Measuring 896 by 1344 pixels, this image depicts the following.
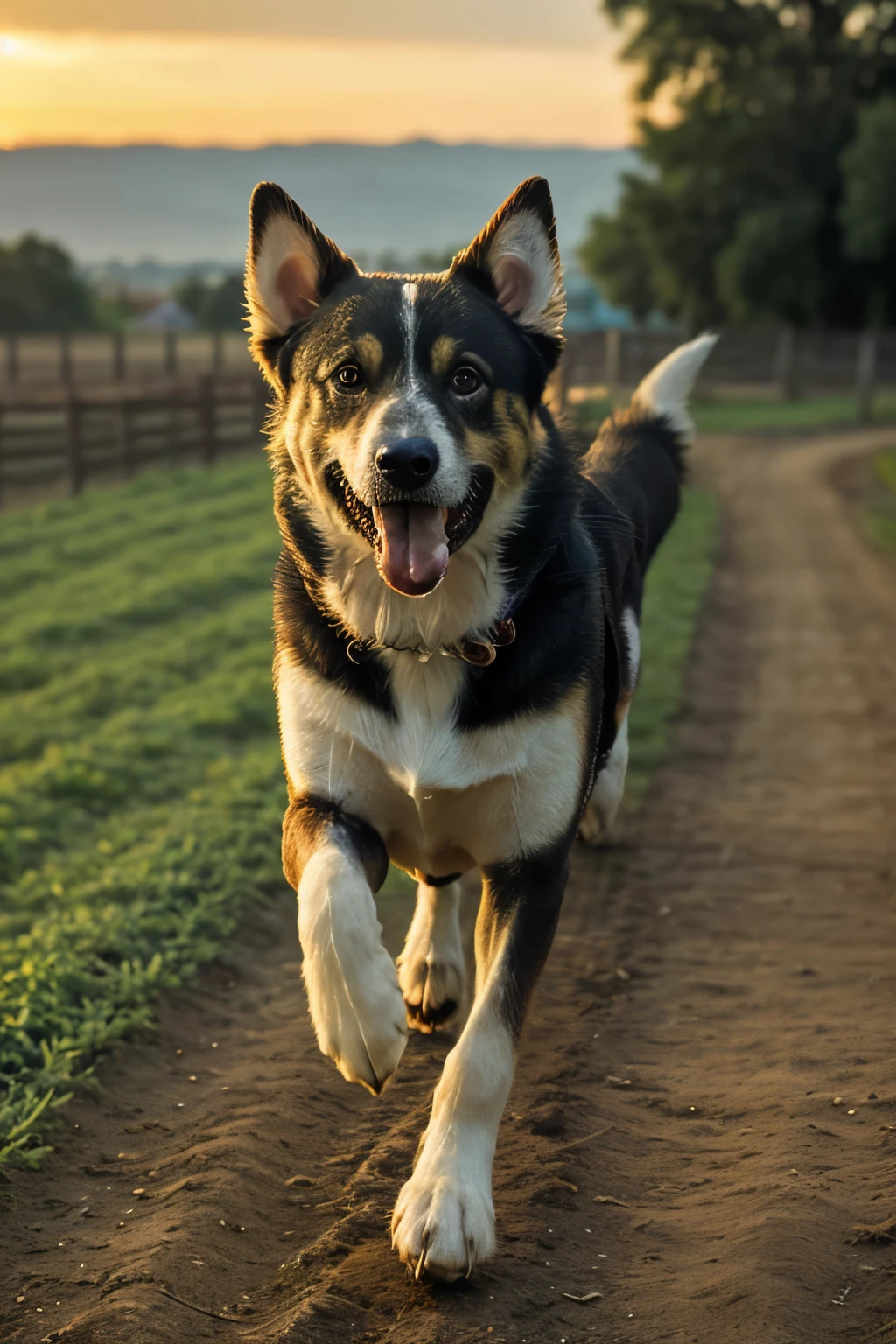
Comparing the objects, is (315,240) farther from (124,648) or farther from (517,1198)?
(124,648)

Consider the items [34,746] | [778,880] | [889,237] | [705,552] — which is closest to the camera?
[778,880]

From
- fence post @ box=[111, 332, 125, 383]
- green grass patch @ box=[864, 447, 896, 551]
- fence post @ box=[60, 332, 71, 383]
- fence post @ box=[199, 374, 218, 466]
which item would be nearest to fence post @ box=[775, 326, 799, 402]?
green grass patch @ box=[864, 447, 896, 551]

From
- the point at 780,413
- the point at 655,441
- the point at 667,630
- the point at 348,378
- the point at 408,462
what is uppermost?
the point at 348,378

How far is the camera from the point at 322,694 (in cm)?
380

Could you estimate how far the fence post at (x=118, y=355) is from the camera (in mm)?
28688

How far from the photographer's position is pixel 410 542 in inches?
142

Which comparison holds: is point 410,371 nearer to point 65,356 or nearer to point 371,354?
point 371,354

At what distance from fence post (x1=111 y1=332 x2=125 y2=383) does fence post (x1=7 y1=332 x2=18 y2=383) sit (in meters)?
2.02

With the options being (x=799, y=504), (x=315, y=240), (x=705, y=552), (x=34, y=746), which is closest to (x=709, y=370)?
(x=799, y=504)

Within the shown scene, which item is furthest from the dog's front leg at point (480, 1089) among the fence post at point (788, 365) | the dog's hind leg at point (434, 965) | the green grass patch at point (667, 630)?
the fence post at point (788, 365)

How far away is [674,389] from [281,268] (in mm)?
2690

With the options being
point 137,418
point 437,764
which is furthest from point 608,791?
point 137,418

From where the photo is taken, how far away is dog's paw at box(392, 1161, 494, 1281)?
3.12 m

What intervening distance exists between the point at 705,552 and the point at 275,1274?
1172cm
